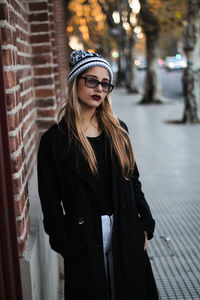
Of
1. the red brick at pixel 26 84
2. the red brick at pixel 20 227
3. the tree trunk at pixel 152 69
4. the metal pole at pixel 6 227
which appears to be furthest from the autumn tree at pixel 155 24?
the metal pole at pixel 6 227

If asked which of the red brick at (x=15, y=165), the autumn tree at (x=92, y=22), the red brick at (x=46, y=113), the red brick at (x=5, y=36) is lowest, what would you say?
the red brick at (x=15, y=165)

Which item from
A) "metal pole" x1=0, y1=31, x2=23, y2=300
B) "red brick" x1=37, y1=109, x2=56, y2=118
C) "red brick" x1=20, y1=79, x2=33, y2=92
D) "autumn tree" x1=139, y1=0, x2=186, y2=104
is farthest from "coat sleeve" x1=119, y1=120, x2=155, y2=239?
"autumn tree" x1=139, y1=0, x2=186, y2=104

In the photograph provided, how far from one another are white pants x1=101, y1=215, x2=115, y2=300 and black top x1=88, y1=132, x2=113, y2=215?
0.15 ft

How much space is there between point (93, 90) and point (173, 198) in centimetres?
398

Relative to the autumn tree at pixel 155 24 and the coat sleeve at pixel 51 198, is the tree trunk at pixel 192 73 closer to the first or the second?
the autumn tree at pixel 155 24

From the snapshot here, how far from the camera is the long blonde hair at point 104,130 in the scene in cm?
239

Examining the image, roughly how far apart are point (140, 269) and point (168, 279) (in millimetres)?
1383

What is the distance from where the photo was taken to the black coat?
2.37 m

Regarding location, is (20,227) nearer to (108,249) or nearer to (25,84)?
(108,249)

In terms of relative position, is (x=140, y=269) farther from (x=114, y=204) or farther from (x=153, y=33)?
(x=153, y=33)

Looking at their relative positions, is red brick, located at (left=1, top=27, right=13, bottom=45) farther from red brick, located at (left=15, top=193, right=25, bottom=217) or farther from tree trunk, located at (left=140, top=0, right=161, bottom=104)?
tree trunk, located at (left=140, top=0, right=161, bottom=104)

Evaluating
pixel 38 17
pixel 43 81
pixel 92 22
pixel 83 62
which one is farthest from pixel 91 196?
pixel 92 22

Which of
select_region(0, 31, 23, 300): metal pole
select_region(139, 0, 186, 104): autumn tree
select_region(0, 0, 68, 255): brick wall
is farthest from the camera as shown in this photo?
select_region(139, 0, 186, 104): autumn tree

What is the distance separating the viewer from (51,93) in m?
4.23
